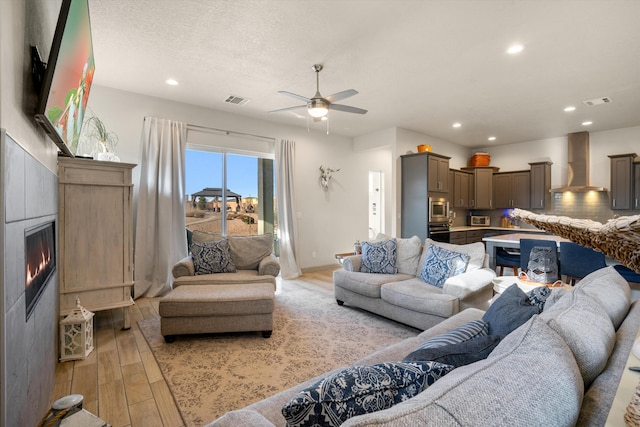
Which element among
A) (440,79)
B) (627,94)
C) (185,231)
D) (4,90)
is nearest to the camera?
(4,90)

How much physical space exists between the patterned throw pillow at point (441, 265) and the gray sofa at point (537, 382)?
70.6 inches

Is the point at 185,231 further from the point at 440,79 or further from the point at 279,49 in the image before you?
the point at 440,79

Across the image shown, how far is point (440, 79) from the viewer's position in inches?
145

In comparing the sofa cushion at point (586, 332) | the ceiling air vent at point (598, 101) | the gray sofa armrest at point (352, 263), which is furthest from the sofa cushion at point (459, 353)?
the ceiling air vent at point (598, 101)

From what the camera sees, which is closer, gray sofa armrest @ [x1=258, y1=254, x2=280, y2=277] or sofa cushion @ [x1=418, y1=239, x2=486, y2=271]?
sofa cushion @ [x1=418, y1=239, x2=486, y2=271]

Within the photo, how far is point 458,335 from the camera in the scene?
126cm

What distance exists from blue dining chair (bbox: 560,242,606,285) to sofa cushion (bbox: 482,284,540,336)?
257 centimetres

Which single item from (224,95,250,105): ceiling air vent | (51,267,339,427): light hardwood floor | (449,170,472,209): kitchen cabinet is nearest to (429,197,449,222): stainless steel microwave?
(449,170,472,209): kitchen cabinet

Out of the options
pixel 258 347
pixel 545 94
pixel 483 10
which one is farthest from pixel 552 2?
pixel 258 347

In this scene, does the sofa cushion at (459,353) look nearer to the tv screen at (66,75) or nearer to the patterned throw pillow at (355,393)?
the patterned throw pillow at (355,393)

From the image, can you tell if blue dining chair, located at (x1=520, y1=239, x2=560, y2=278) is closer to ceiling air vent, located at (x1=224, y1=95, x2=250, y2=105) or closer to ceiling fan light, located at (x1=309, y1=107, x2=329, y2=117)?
ceiling fan light, located at (x1=309, y1=107, x2=329, y2=117)

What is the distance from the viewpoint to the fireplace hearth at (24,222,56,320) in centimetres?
136

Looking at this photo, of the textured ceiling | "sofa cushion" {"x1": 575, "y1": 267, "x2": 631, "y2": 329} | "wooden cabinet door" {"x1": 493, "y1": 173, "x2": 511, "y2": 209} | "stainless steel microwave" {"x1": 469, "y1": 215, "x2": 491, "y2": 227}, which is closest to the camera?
"sofa cushion" {"x1": 575, "y1": 267, "x2": 631, "y2": 329}

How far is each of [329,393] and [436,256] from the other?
276 cm
